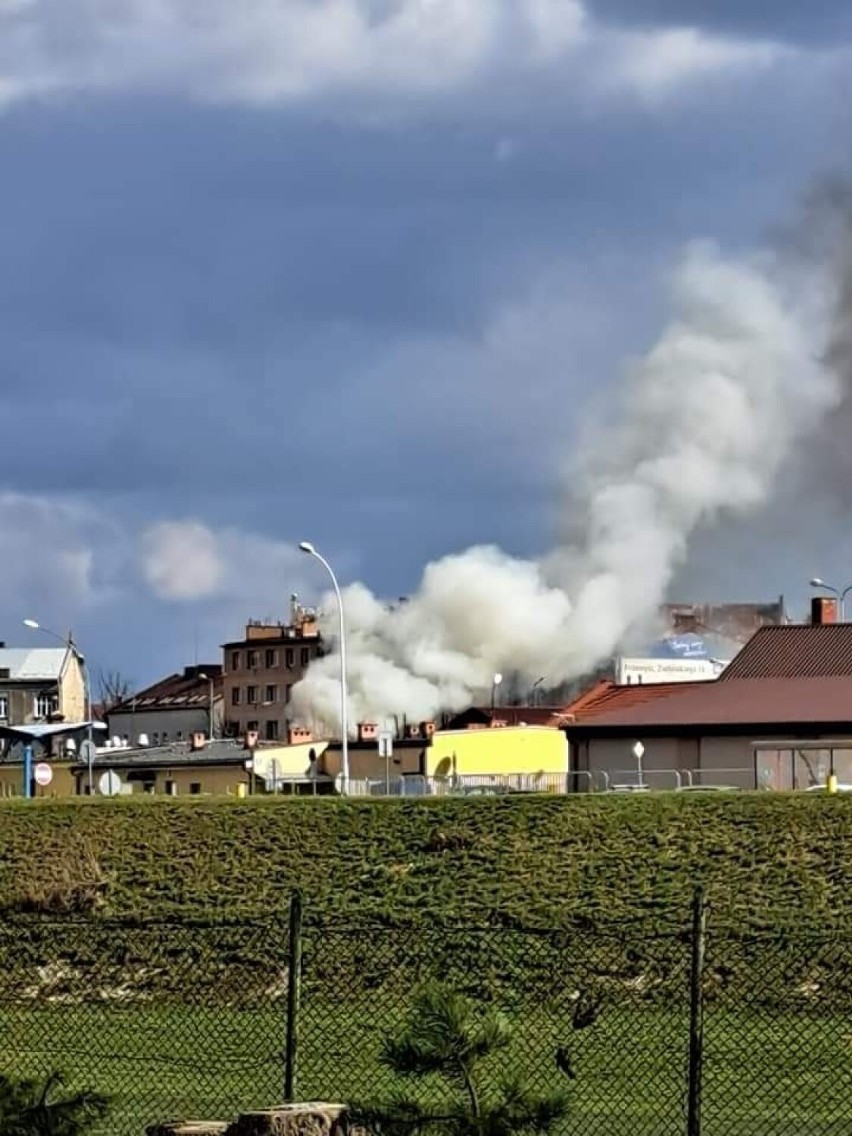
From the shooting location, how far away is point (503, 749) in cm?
8788

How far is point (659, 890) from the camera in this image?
35.3 m

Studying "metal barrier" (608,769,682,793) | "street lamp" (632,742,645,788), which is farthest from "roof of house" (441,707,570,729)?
"metal barrier" (608,769,682,793)

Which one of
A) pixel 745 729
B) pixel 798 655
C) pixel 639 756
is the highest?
pixel 798 655

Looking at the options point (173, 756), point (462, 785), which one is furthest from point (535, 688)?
point (462, 785)

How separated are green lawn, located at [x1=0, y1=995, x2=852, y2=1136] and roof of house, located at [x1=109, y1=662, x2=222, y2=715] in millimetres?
124416

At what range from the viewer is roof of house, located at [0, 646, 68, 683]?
154m

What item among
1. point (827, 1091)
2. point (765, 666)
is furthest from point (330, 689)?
point (827, 1091)

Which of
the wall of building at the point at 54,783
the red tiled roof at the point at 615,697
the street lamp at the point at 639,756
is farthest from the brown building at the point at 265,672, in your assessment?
the street lamp at the point at 639,756

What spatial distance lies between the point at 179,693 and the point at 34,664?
10863mm

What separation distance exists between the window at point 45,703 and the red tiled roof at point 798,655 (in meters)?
87.2

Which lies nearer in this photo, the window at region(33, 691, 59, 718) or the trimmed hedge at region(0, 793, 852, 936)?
the trimmed hedge at region(0, 793, 852, 936)

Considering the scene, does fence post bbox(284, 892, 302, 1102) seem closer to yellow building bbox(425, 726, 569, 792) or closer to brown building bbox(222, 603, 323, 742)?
yellow building bbox(425, 726, 569, 792)

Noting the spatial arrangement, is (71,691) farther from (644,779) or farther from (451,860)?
(451,860)

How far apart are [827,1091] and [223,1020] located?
365 inches
